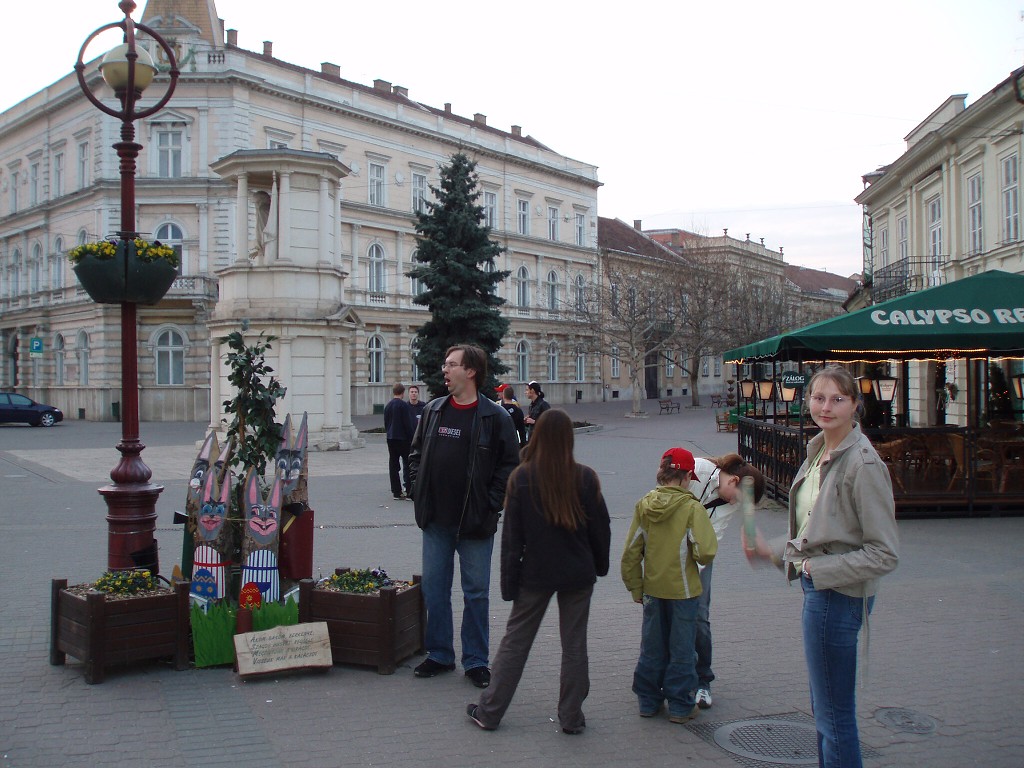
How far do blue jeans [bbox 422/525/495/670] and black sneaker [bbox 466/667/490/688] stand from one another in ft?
0.12

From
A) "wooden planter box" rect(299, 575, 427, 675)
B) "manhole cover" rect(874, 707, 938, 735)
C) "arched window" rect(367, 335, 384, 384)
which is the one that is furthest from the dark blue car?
"manhole cover" rect(874, 707, 938, 735)

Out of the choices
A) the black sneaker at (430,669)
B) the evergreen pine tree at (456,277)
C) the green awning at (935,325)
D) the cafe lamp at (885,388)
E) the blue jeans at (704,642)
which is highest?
the evergreen pine tree at (456,277)

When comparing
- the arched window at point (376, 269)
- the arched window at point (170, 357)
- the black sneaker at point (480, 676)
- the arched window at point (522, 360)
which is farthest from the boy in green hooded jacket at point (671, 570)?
the arched window at point (522, 360)

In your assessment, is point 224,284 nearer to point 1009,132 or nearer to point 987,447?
point 987,447

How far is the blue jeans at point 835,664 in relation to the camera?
3.68 m

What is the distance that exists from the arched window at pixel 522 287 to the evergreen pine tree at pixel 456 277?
2223 centimetres

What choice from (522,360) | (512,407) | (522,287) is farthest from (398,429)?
(522,287)

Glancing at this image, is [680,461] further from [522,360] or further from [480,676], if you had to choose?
[522,360]

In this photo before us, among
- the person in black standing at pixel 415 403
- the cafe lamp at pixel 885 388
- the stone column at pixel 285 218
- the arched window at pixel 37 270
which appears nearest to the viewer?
the person in black standing at pixel 415 403

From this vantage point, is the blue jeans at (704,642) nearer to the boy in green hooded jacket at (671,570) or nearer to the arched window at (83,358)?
the boy in green hooded jacket at (671,570)

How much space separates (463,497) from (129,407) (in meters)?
2.76

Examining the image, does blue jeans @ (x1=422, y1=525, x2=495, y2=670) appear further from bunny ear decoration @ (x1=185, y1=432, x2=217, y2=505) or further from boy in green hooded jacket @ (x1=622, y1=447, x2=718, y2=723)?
bunny ear decoration @ (x1=185, y1=432, x2=217, y2=505)

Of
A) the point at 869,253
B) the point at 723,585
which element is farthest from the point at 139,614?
the point at 869,253

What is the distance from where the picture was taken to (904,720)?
5.00 meters
